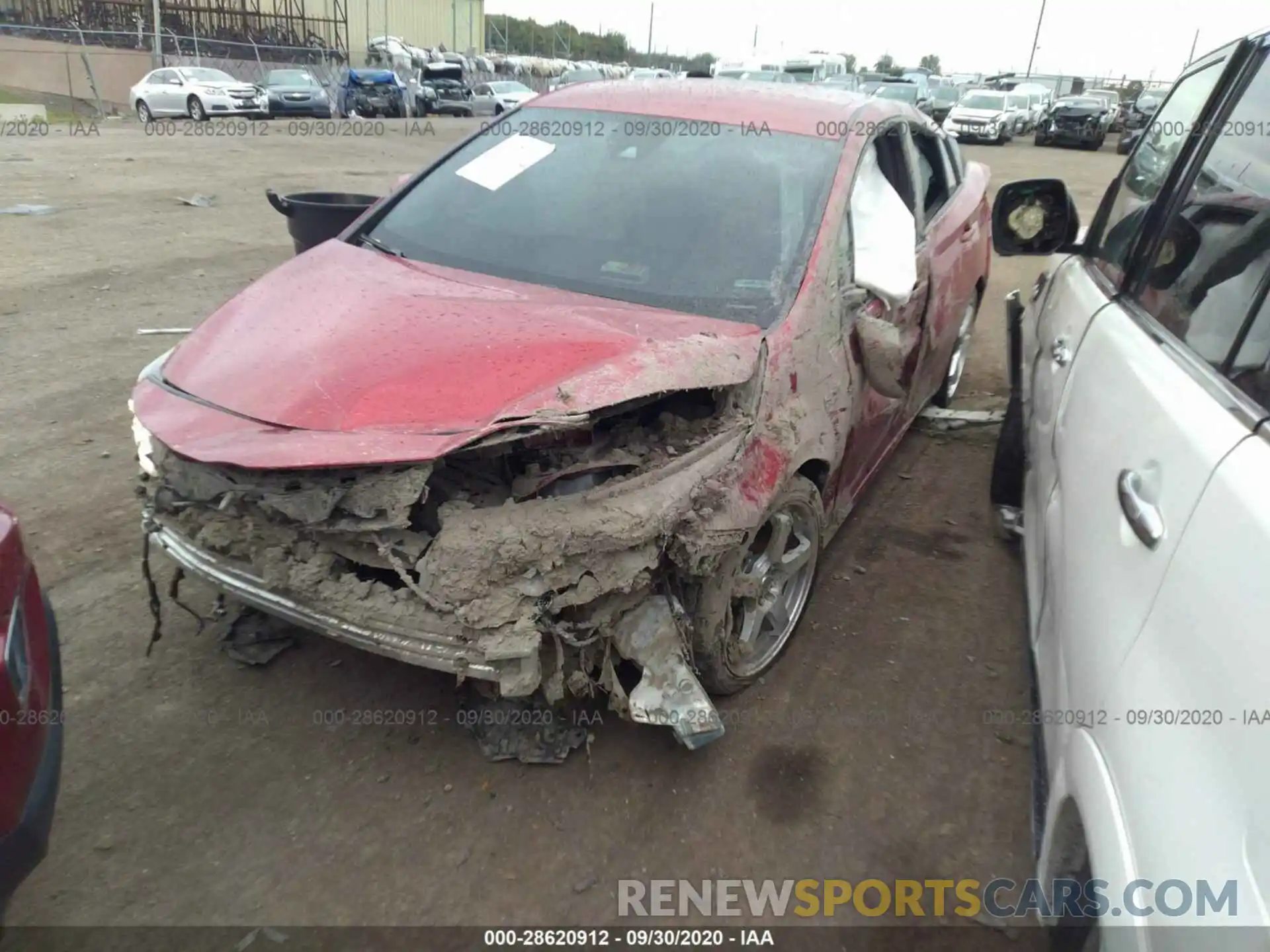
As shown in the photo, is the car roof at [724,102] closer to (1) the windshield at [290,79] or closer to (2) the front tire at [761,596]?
(2) the front tire at [761,596]

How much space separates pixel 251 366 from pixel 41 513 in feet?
5.97

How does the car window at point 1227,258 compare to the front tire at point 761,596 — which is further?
the front tire at point 761,596

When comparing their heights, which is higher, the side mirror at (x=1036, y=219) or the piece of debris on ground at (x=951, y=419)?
the side mirror at (x=1036, y=219)

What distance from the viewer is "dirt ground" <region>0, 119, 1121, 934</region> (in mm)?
2189

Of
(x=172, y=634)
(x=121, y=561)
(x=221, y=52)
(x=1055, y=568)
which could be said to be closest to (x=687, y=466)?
(x=1055, y=568)

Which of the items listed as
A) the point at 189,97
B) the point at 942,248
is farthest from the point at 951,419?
the point at 189,97

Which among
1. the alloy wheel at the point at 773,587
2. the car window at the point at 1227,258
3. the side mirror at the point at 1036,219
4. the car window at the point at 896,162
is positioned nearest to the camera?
the car window at the point at 1227,258

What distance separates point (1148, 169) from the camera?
109 inches

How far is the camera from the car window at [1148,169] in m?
2.46

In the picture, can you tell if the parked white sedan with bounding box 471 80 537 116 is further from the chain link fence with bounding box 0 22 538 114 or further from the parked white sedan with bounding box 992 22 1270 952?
the parked white sedan with bounding box 992 22 1270 952

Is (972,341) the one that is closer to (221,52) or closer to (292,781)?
(292,781)

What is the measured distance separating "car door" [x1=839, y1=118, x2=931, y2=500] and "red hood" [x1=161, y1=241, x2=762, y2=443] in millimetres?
812

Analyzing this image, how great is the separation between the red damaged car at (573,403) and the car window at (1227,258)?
101cm

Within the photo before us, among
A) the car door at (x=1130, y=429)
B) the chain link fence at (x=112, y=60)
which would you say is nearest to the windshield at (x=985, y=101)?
the chain link fence at (x=112, y=60)
